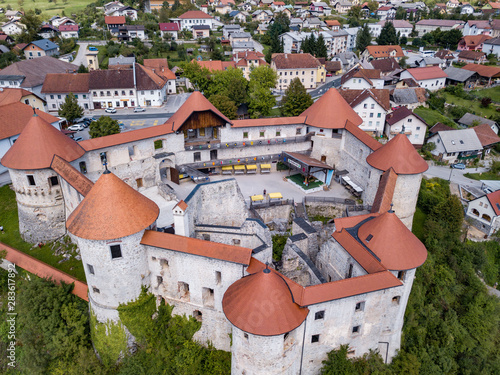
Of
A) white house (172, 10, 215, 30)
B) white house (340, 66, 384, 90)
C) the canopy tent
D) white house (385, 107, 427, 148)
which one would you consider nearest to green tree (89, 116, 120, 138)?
the canopy tent

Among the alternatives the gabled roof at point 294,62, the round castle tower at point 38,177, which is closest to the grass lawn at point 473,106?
the gabled roof at point 294,62

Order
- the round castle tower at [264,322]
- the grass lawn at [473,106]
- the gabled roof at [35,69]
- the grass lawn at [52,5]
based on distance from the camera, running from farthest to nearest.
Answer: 1. the grass lawn at [52,5]
2. the grass lawn at [473,106]
3. the gabled roof at [35,69]
4. the round castle tower at [264,322]

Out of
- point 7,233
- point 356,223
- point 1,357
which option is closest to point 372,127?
point 356,223

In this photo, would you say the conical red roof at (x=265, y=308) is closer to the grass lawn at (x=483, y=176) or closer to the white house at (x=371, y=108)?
the grass lawn at (x=483, y=176)

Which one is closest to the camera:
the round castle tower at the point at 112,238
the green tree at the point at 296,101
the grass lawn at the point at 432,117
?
the round castle tower at the point at 112,238

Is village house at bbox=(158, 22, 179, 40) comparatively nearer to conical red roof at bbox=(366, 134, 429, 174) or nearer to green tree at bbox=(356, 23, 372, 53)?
green tree at bbox=(356, 23, 372, 53)

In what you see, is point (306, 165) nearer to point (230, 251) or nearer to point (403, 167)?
point (403, 167)

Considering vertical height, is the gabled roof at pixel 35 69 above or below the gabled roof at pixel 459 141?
above

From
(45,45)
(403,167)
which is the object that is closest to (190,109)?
(403,167)
